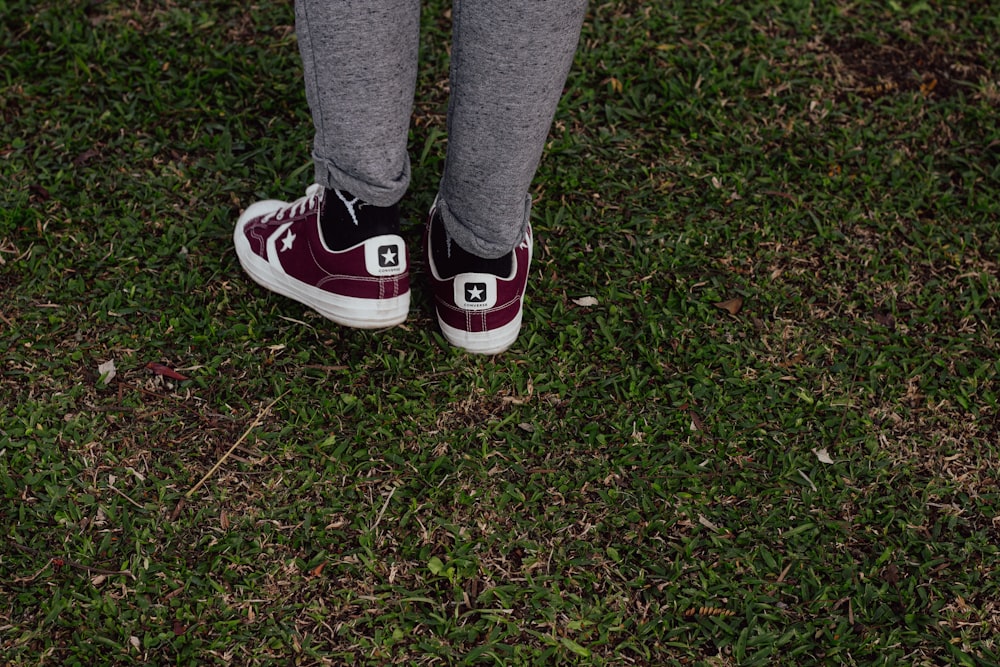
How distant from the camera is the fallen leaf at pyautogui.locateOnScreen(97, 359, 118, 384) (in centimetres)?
227

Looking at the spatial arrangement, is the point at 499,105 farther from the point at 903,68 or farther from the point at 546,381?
the point at 903,68

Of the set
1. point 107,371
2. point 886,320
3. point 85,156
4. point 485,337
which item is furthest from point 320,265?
point 886,320

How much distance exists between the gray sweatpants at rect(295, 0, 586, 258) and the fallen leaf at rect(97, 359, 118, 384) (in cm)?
86

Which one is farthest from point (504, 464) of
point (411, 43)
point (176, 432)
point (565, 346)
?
point (411, 43)

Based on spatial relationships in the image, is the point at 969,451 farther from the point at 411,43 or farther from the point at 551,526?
the point at 411,43

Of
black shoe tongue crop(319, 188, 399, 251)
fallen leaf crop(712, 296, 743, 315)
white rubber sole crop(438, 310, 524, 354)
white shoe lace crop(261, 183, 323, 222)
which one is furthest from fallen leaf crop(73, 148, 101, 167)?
fallen leaf crop(712, 296, 743, 315)

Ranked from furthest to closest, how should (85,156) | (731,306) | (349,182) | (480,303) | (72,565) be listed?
(85,156) < (731,306) < (480,303) < (72,565) < (349,182)

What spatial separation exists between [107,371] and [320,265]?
0.65 metres

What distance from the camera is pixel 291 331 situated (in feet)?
7.84

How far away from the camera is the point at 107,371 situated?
7.48 ft

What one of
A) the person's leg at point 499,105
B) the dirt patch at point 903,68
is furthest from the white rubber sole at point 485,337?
the dirt patch at point 903,68

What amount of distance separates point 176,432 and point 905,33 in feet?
9.51

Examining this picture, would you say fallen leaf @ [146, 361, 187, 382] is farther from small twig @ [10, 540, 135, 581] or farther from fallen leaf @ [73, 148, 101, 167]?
fallen leaf @ [73, 148, 101, 167]

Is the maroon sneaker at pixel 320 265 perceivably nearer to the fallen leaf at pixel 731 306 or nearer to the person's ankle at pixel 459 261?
the person's ankle at pixel 459 261
